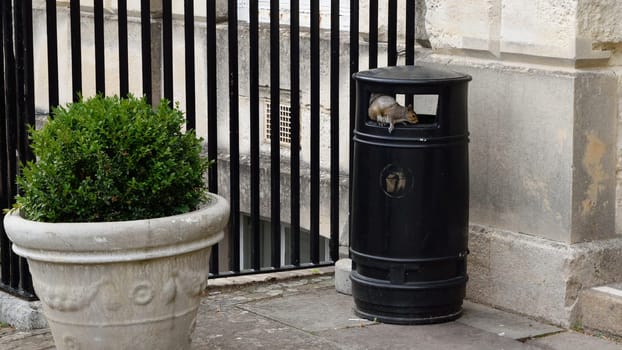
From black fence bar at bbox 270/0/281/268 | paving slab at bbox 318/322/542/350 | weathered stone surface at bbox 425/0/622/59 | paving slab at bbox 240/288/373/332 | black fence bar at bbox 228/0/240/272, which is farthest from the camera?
black fence bar at bbox 270/0/281/268


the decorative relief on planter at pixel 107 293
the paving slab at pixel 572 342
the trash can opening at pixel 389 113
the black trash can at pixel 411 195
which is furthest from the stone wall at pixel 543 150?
the decorative relief on planter at pixel 107 293

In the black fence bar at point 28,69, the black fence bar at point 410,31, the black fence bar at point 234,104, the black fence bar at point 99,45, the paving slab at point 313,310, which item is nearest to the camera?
the black fence bar at point 28,69

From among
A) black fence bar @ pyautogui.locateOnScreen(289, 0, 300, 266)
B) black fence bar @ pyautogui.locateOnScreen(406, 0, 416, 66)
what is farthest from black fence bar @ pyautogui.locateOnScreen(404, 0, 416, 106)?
black fence bar @ pyautogui.locateOnScreen(289, 0, 300, 266)

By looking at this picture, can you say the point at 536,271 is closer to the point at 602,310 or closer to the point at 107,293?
the point at 602,310

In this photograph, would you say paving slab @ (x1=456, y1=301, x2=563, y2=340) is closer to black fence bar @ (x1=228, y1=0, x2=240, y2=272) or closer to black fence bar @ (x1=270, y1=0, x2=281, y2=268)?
black fence bar @ (x1=270, y1=0, x2=281, y2=268)

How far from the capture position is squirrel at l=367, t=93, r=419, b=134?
5.82 m

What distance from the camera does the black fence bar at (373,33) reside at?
22.3ft

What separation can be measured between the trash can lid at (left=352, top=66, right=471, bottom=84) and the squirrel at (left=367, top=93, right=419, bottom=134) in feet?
0.31

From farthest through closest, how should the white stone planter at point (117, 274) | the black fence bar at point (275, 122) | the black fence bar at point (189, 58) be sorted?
the black fence bar at point (275, 122), the black fence bar at point (189, 58), the white stone planter at point (117, 274)

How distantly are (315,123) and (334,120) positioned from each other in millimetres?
110

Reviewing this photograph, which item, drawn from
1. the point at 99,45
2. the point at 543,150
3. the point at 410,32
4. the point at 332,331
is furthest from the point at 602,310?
the point at 99,45

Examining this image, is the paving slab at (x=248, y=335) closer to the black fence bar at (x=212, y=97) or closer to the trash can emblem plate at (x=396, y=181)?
the black fence bar at (x=212, y=97)

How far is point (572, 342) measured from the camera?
571cm

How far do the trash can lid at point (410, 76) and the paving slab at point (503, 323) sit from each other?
1224mm
